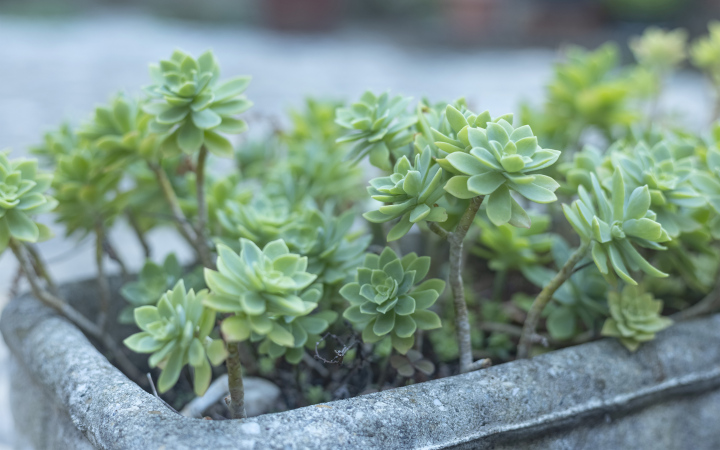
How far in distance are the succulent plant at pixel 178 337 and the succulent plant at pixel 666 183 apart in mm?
651

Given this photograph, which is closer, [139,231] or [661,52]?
→ [139,231]

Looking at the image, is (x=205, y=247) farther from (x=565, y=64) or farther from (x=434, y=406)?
(x=565, y=64)

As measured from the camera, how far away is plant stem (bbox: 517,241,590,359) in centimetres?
87

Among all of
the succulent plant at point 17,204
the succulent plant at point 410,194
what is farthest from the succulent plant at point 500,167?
the succulent plant at point 17,204

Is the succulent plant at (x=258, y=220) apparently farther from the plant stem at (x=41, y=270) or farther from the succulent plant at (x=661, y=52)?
the succulent plant at (x=661, y=52)


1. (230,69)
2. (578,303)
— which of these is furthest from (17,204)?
(230,69)

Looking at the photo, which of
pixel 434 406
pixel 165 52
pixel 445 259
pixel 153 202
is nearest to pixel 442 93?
pixel 165 52

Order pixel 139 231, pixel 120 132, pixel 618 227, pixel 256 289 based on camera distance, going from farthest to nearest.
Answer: pixel 139 231
pixel 120 132
pixel 618 227
pixel 256 289

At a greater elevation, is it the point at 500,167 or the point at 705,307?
the point at 500,167

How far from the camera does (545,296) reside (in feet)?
3.04

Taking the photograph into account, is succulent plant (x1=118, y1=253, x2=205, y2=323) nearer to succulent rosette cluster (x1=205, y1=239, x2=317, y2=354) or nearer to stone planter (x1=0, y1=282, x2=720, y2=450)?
stone planter (x1=0, y1=282, x2=720, y2=450)

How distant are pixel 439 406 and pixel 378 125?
1.37 ft

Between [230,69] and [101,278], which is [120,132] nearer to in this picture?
[101,278]

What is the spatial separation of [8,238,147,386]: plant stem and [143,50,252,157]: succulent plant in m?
0.29
